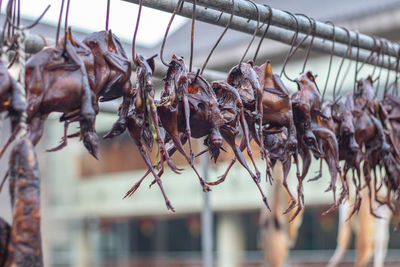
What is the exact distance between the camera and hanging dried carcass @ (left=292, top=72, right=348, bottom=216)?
6.91 feet

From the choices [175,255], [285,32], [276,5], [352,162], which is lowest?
[175,255]

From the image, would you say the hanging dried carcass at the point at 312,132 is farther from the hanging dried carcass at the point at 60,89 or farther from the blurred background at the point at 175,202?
the blurred background at the point at 175,202

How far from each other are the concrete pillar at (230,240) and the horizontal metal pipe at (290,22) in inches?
A: 475

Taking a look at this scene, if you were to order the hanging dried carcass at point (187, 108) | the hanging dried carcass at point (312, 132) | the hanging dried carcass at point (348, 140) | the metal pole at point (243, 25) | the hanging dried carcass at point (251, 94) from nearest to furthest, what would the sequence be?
the hanging dried carcass at point (187, 108)
the hanging dried carcass at point (251, 94)
the metal pole at point (243, 25)
the hanging dried carcass at point (312, 132)
the hanging dried carcass at point (348, 140)

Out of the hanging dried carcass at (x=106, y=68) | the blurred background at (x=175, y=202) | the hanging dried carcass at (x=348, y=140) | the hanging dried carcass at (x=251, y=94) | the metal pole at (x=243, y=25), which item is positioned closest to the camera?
the hanging dried carcass at (x=106, y=68)

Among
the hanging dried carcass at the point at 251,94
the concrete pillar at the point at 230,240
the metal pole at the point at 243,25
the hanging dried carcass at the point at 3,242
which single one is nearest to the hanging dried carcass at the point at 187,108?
the hanging dried carcass at the point at 251,94

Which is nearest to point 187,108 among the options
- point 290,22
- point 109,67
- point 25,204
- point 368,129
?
point 109,67

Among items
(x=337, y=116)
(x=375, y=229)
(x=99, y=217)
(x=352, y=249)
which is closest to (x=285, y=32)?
(x=337, y=116)

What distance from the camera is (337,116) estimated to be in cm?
232

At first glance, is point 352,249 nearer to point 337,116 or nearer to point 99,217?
point 99,217

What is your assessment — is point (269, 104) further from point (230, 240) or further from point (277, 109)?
point (230, 240)

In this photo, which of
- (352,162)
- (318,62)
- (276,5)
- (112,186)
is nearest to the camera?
(352,162)

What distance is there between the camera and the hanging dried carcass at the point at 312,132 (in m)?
2.11

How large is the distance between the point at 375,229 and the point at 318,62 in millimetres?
5542
